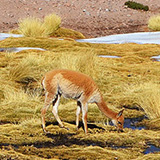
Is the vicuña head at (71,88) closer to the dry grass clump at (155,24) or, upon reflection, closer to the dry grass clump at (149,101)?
the dry grass clump at (149,101)

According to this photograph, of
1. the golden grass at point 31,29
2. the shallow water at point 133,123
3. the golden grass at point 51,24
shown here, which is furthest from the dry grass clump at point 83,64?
the golden grass at point 51,24

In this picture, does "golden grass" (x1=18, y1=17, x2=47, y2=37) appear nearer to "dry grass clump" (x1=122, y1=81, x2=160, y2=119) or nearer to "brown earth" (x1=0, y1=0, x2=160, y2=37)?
"brown earth" (x1=0, y1=0, x2=160, y2=37)

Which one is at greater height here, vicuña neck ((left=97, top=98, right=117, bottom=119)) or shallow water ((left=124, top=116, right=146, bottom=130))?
vicuña neck ((left=97, top=98, right=117, bottom=119))

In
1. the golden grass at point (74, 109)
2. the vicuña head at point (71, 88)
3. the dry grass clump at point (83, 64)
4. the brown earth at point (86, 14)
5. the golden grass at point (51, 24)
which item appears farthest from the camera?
the brown earth at point (86, 14)

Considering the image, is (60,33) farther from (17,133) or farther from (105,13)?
(17,133)

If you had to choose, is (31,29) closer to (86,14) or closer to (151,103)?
(151,103)

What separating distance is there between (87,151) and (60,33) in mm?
16431

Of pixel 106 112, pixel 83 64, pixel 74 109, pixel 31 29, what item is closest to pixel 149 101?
pixel 74 109

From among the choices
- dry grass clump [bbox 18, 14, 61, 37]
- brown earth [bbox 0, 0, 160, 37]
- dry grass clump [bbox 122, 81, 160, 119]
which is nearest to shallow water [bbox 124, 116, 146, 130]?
dry grass clump [bbox 122, 81, 160, 119]

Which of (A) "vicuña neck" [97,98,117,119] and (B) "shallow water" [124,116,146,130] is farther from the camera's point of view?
(B) "shallow water" [124,116,146,130]

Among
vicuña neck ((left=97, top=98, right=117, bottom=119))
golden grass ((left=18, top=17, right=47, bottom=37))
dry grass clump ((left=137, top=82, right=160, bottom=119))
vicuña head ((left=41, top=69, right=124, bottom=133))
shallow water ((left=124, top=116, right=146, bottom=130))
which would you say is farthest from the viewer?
golden grass ((left=18, top=17, right=47, bottom=37))

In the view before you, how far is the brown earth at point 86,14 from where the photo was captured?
2781 cm

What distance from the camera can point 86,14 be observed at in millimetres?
32344

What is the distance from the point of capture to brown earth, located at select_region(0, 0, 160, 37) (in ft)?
91.2
